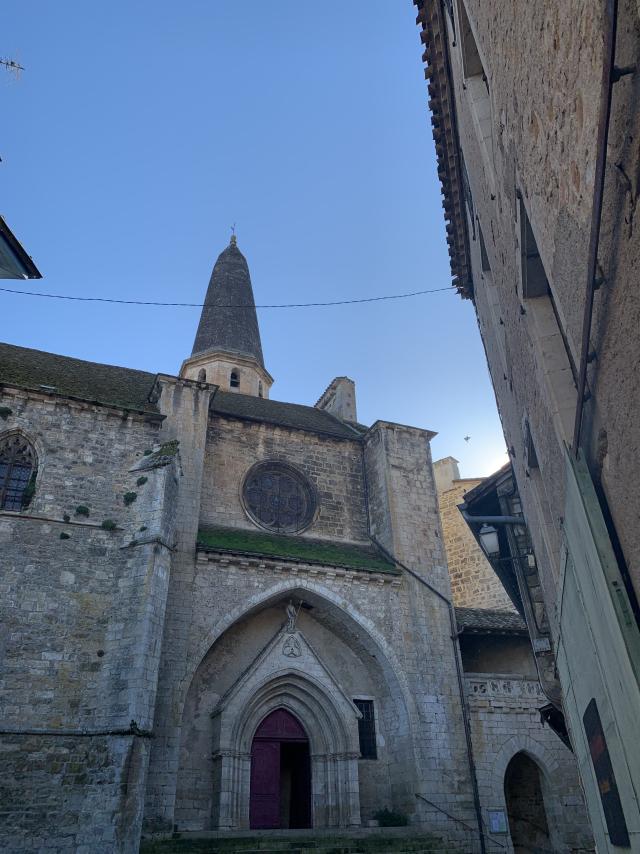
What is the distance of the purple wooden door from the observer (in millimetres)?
13031

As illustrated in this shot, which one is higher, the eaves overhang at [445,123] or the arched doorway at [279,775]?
the eaves overhang at [445,123]

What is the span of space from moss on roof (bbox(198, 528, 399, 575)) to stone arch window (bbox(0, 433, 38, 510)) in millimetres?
3742

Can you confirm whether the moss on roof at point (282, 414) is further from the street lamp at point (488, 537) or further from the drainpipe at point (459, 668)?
the street lamp at point (488, 537)

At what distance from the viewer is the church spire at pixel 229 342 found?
25.2 m

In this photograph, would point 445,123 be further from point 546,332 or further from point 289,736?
point 289,736

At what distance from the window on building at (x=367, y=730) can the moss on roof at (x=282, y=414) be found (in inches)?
293

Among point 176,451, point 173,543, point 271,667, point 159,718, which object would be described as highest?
point 176,451

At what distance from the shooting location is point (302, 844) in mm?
10992

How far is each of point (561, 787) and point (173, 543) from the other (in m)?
10.5

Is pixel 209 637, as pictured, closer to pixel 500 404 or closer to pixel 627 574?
pixel 500 404

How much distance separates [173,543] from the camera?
42.1 ft

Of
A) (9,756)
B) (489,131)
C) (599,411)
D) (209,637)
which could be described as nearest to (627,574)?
(599,411)

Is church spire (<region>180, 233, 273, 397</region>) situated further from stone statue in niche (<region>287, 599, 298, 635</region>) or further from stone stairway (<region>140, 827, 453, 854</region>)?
stone stairway (<region>140, 827, 453, 854</region>)

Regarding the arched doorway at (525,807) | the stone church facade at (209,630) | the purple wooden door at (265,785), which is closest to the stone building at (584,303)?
the stone church facade at (209,630)
